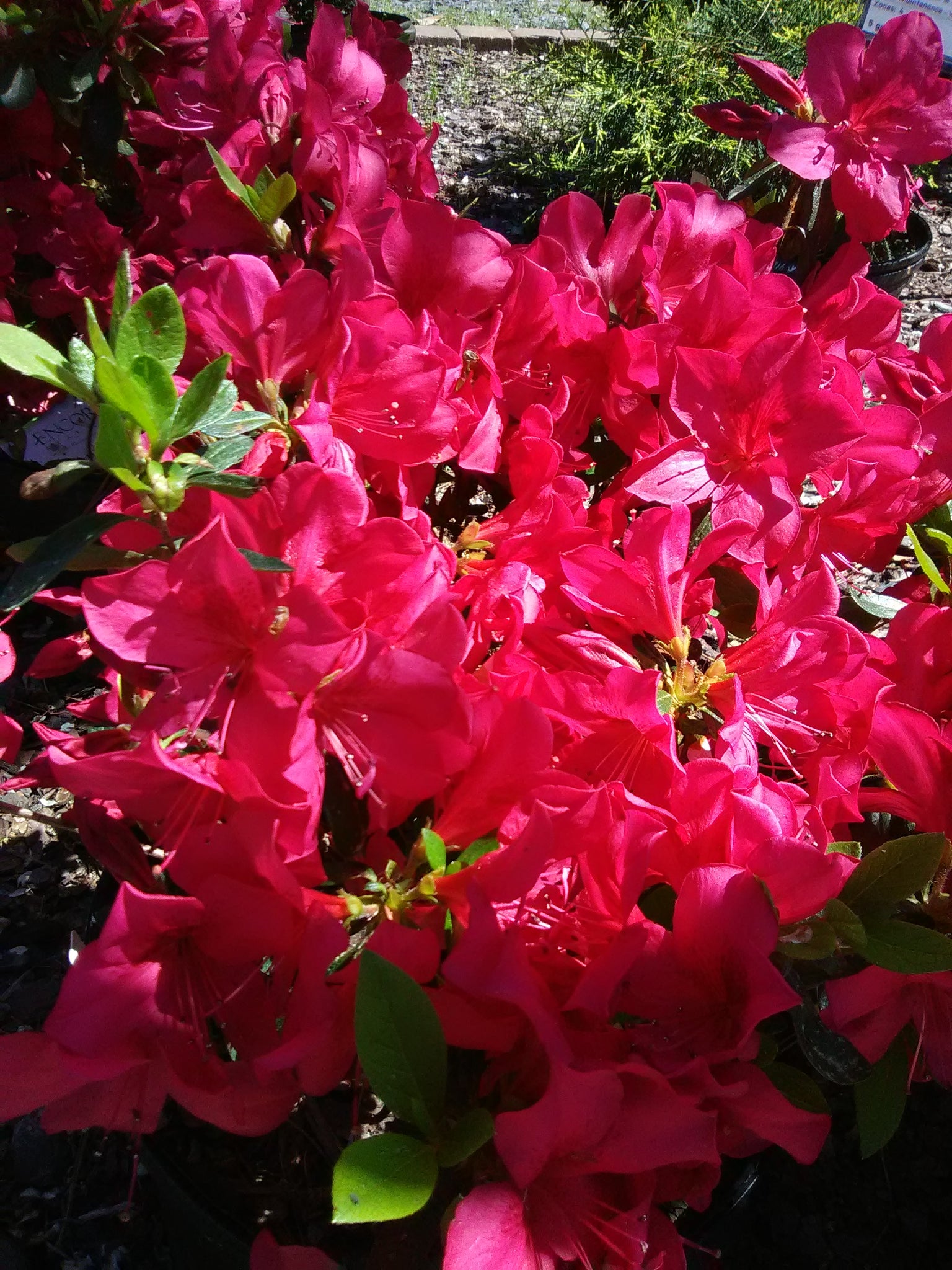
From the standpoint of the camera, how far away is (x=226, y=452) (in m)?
0.67

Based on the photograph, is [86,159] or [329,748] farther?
[86,159]

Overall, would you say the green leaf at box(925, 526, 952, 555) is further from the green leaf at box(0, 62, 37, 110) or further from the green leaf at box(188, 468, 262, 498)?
the green leaf at box(0, 62, 37, 110)

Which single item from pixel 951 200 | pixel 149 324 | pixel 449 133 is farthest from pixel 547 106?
pixel 149 324

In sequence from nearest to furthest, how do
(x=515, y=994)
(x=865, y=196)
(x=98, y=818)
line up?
(x=515, y=994)
(x=98, y=818)
(x=865, y=196)

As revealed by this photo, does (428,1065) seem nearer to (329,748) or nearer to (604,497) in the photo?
(329,748)

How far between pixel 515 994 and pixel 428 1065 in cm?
10

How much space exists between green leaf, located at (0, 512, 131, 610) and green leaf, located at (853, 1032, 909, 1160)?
73 centimetres

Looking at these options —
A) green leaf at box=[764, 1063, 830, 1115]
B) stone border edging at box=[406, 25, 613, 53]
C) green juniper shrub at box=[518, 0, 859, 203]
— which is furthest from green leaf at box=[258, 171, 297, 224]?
stone border edging at box=[406, 25, 613, 53]

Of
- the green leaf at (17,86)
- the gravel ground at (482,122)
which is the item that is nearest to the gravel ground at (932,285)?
the gravel ground at (482,122)

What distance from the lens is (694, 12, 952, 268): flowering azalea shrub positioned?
1.02m

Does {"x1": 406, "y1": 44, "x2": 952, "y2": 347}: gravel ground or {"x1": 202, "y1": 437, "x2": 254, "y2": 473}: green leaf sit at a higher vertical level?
{"x1": 202, "y1": 437, "x2": 254, "y2": 473}: green leaf

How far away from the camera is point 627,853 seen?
63 centimetres

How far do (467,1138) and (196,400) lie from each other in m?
0.51

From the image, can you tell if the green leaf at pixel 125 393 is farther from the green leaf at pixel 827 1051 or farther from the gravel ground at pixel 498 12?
the gravel ground at pixel 498 12
